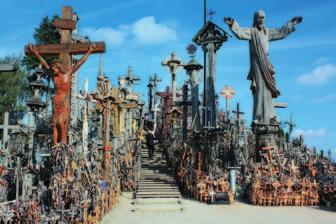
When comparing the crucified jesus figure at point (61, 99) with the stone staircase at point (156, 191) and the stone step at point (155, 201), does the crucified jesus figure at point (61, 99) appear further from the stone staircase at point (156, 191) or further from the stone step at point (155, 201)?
the stone step at point (155, 201)

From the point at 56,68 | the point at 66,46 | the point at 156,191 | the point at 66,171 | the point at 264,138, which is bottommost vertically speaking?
the point at 156,191

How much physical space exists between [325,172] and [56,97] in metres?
11.1

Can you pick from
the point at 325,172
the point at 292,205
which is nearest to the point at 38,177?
the point at 292,205

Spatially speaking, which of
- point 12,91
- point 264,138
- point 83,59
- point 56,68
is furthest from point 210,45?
point 12,91

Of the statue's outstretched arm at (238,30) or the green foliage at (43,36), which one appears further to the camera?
the green foliage at (43,36)

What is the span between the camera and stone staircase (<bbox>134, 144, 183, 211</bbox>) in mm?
13680

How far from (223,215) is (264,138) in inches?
207

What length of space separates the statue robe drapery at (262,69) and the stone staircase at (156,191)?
4.45 meters

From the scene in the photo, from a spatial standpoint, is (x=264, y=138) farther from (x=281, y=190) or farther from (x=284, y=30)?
(x=284, y=30)

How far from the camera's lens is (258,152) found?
17094 millimetres

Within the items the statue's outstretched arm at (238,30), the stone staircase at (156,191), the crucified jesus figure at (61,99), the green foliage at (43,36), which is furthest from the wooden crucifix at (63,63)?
the green foliage at (43,36)

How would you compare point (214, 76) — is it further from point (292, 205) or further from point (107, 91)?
point (292, 205)

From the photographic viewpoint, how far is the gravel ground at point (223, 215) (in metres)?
11.9

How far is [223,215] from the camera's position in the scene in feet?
41.8
